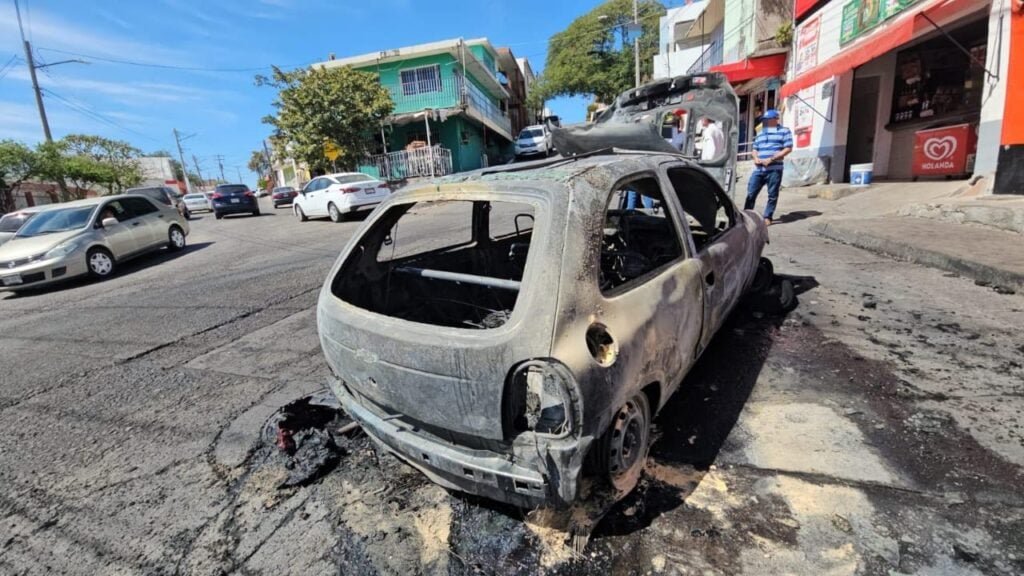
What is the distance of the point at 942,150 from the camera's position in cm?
1005

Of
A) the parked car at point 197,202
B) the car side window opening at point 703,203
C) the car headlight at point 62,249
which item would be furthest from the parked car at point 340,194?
the parked car at point 197,202

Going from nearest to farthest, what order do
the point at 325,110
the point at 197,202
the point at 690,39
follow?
1. the point at 325,110
2. the point at 690,39
3. the point at 197,202

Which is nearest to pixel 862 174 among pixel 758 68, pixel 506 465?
pixel 758 68

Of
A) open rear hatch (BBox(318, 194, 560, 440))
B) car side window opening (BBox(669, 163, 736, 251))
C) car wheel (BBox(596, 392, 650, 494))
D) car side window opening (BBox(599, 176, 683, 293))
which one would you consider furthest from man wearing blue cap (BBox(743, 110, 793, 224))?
car wheel (BBox(596, 392, 650, 494))

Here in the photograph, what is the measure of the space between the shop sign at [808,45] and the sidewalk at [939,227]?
522 centimetres

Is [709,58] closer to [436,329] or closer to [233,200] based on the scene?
[233,200]

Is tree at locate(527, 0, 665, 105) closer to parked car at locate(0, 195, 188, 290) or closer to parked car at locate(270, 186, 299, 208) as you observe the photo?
parked car at locate(270, 186, 299, 208)

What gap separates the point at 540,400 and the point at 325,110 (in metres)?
21.8

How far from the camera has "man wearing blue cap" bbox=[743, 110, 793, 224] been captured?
8.02m

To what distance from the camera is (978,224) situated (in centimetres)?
677

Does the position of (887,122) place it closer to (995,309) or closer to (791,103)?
(791,103)

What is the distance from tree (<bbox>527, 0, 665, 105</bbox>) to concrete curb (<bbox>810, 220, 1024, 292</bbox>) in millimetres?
36259

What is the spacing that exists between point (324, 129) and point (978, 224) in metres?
21.1

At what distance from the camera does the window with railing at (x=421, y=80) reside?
24.7 meters
